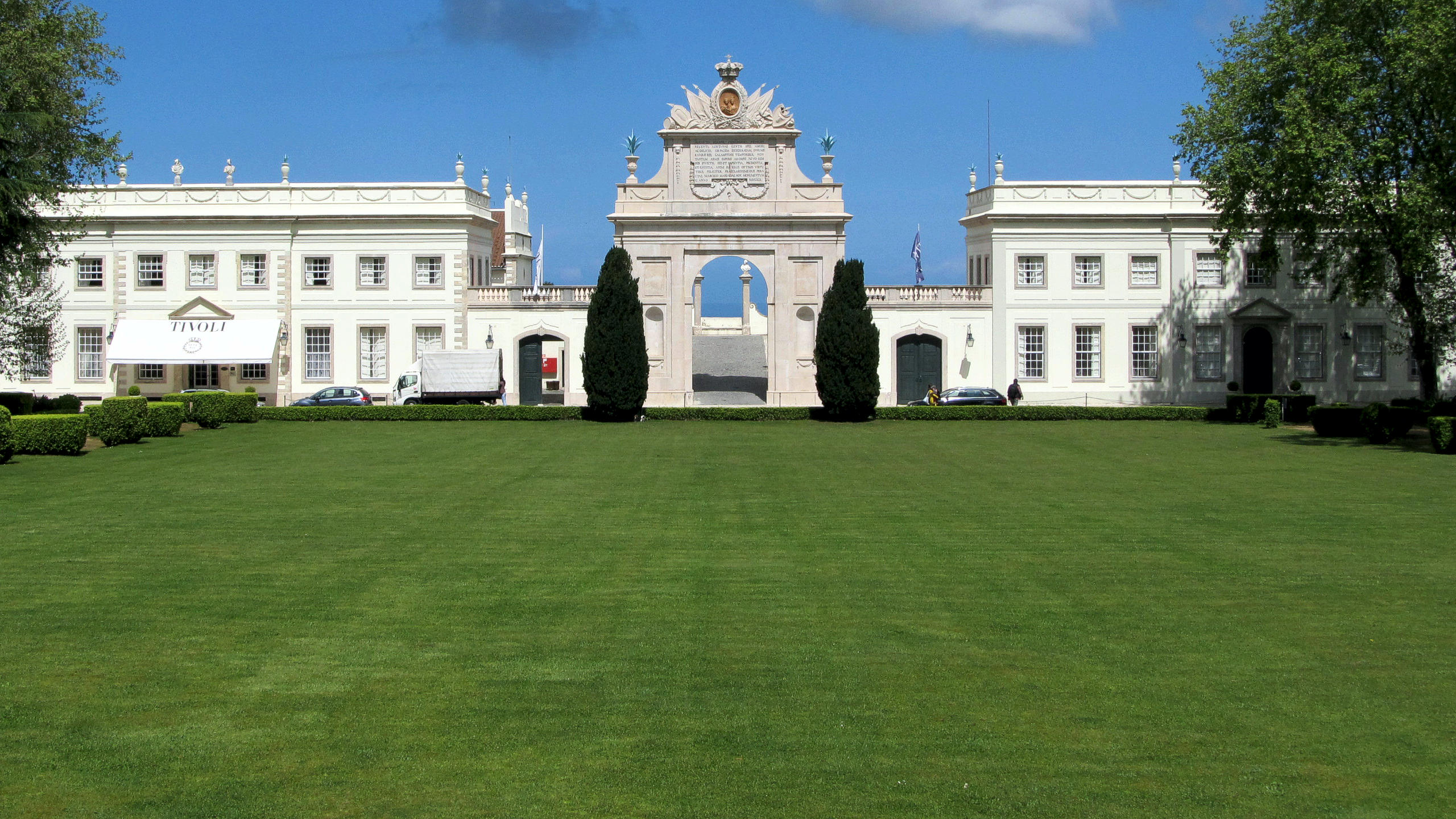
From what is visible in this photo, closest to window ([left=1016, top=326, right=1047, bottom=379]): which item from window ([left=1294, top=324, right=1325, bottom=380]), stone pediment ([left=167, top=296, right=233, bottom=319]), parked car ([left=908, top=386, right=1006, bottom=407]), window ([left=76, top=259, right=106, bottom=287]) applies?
parked car ([left=908, top=386, right=1006, bottom=407])

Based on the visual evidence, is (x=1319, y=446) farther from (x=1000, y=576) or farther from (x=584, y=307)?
(x=584, y=307)

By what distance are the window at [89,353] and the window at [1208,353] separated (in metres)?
41.3

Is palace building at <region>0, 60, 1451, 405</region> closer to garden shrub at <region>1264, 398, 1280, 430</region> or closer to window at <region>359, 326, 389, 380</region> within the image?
window at <region>359, 326, 389, 380</region>

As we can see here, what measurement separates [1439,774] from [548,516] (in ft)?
43.4

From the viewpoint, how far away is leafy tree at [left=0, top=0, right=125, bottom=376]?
29297 mm

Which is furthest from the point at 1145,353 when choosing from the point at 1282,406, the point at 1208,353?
the point at 1282,406

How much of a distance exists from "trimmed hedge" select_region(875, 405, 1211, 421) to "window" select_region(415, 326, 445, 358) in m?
17.3

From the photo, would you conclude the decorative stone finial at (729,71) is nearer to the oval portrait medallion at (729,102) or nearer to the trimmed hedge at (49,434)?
the oval portrait medallion at (729,102)

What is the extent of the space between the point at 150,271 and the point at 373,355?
353 inches

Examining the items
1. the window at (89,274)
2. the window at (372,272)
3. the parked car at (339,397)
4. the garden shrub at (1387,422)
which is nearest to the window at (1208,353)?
the garden shrub at (1387,422)

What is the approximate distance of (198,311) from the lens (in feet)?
162

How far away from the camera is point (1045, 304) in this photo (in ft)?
162

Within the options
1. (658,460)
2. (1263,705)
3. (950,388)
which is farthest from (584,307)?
(1263,705)

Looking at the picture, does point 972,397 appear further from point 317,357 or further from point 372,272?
point 317,357
